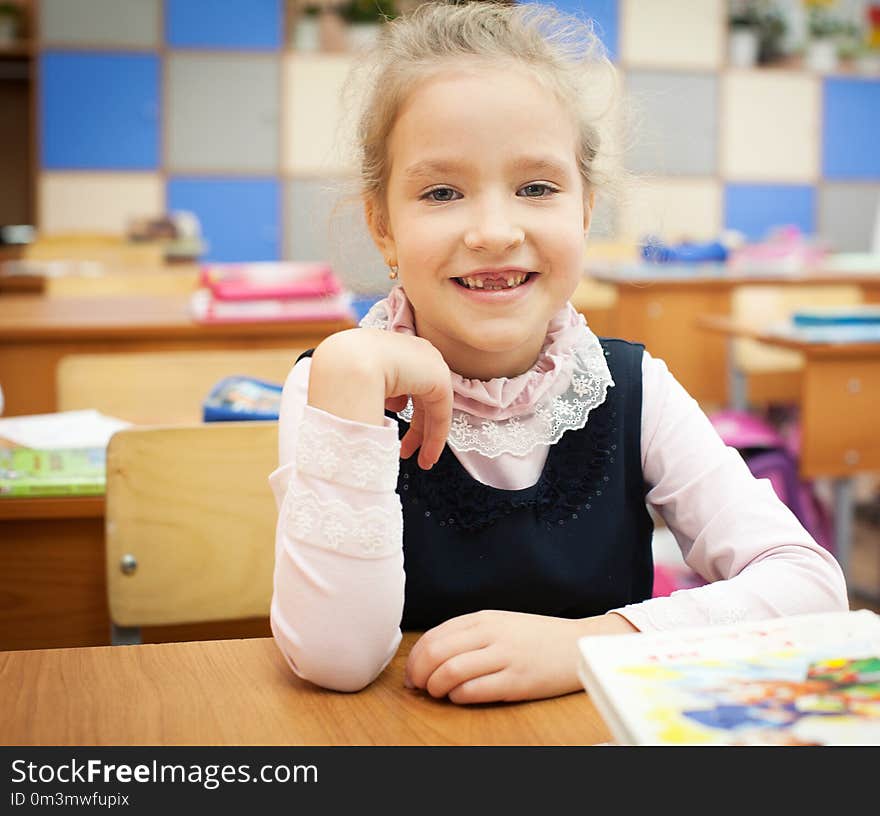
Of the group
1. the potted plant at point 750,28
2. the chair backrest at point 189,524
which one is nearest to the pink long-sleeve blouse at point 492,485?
the chair backrest at point 189,524

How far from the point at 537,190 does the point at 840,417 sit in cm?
215

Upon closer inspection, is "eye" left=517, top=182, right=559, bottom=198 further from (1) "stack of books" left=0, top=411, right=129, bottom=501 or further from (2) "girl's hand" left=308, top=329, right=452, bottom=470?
(1) "stack of books" left=0, top=411, right=129, bottom=501

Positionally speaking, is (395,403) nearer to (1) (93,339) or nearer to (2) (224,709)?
(2) (224,709)

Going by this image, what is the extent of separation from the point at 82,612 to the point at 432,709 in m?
0.88

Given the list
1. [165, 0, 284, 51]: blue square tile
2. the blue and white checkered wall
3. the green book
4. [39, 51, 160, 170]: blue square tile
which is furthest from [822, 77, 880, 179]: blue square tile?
the green book

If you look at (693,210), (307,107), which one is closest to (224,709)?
A: (307,107)

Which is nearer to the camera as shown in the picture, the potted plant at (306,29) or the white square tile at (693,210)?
the potted plant at (306,29)

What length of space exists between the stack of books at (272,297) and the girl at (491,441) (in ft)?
5.08

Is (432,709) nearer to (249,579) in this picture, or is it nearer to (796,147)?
(249,579)

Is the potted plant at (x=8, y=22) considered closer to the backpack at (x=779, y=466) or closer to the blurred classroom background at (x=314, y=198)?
the blurred classroom background at (x=314, y=198)

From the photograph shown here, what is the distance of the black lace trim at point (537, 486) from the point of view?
3.28 feet

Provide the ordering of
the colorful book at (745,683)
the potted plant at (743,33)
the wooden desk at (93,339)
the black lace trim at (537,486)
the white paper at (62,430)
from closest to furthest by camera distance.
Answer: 1. the colorful book at (745,683)
2. the black lace trim at (537,486)
3. the white paper at (62,430)
4. the wooden desk at (93,339)
5. the potted plant at (743,33)

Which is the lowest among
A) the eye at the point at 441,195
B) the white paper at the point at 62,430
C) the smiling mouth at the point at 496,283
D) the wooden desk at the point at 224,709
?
the white paper at the point at 62,430
